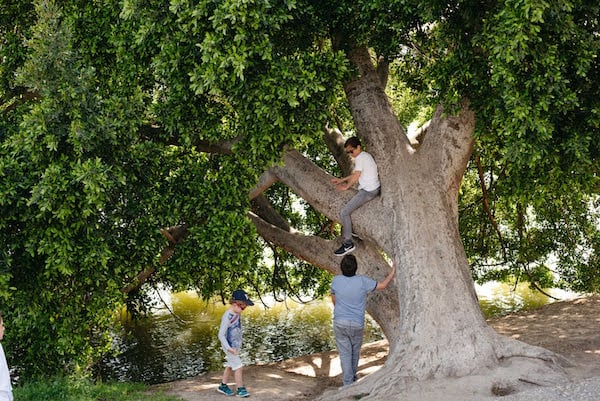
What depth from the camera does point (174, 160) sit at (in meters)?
10.7

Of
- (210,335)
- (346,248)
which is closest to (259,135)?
(346,248)

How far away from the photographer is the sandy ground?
10305mm

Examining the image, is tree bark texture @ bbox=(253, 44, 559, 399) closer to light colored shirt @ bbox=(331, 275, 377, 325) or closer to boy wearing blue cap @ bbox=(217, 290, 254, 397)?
light colored shirt @ bbox=(331, 275, 377, 325)

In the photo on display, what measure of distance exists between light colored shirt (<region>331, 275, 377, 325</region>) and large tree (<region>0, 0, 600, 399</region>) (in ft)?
2.36

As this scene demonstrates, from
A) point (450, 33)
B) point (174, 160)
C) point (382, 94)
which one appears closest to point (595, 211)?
point (382, 94)

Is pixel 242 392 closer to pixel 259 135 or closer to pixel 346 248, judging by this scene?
pixel 346 248

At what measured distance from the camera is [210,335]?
18.9 meters

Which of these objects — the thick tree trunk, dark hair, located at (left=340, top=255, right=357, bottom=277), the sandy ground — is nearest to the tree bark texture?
the thick tree trunk

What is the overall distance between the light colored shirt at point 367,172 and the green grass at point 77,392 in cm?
415

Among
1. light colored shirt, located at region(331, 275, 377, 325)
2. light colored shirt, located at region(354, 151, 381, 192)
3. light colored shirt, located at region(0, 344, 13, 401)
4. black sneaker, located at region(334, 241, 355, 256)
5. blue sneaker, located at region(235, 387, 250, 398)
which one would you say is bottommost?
blue sneaker, located at region(235, 387, 250, 398)

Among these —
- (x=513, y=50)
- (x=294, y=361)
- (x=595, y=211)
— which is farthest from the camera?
(x=595, y=211)

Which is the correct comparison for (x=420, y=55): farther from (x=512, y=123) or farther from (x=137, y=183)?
(x=137, y=183)

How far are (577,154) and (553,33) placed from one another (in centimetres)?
150

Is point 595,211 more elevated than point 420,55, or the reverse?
point 420,55
